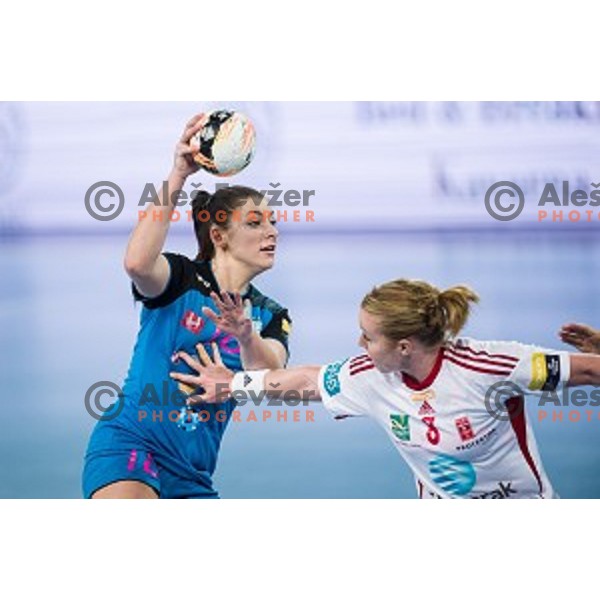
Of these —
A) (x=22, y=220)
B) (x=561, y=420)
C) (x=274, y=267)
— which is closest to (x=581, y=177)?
(x=561, y=420)

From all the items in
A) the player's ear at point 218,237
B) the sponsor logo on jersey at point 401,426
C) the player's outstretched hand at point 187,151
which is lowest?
the sponsor logo on jersey at point 401,426

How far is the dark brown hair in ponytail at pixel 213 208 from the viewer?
11.0 feet

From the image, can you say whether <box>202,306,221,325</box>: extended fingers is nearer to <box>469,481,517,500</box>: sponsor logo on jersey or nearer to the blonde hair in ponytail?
the blonde hair in ponytail

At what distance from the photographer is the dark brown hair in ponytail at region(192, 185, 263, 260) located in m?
3.34

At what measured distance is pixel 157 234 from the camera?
3314mm

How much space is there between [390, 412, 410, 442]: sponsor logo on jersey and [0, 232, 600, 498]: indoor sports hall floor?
0.28 feet

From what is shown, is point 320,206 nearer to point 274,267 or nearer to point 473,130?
point 274,267

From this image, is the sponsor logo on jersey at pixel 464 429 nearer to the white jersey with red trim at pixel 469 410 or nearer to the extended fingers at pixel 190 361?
the white jersey with red trim at pixel 469 410

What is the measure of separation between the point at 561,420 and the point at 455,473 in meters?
0.39

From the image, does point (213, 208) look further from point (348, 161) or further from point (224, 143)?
point (348, 161)

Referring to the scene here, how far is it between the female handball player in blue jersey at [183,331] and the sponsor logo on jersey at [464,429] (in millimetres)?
550

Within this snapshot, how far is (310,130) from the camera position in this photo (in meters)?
3.34

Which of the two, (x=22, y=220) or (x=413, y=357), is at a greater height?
(x=22, y=220)

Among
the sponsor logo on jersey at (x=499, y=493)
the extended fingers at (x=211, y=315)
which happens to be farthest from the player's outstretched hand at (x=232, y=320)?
the sponsor logo on jersey at (x=499, y=493)
